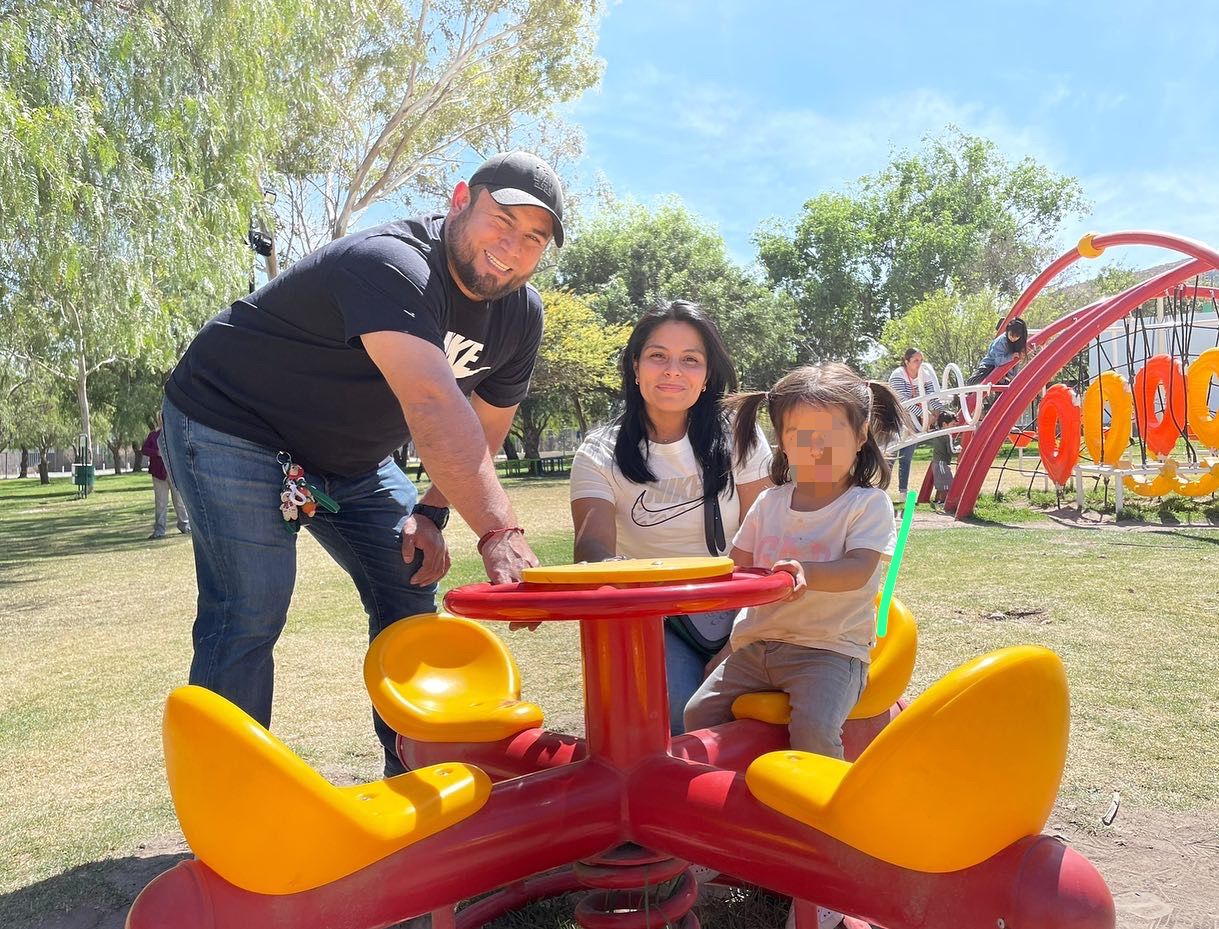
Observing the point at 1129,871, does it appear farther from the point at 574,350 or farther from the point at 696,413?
A: the point at 574,350

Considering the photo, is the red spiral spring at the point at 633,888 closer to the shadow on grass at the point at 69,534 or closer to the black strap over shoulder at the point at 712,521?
the black strap over shoulder at the point at 712,521

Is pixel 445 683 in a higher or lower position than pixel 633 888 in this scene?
higher

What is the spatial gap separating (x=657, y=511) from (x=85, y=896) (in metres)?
1.72

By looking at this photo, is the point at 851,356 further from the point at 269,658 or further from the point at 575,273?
the point at 269,658

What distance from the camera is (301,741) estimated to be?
341 centimetres

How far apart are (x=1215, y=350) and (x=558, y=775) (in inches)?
347

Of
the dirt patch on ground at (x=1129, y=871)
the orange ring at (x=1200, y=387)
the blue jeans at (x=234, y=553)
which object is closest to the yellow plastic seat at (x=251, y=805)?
the blue jeans at (x=234, y=553)

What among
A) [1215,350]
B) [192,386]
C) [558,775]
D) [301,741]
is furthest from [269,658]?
[1215,350]

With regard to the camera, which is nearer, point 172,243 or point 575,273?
point 172,243

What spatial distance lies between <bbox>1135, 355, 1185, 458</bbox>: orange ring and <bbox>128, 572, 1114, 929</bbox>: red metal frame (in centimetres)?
843

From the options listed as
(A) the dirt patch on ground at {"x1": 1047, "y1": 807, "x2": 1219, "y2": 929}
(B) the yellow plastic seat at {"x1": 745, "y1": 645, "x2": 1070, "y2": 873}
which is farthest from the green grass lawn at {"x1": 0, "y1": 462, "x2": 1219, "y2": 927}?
(B) the yellow plastic seat at {"x1": 745, "y1": 645, "x2": 1070, "y2": 873}

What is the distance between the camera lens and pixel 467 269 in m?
2.08

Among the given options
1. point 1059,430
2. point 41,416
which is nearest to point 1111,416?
point 1059,430

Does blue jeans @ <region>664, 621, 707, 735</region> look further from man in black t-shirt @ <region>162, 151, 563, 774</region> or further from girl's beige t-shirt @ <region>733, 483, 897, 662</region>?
man in black t-shirt @ <region>162, 151, 563, 774</region>
